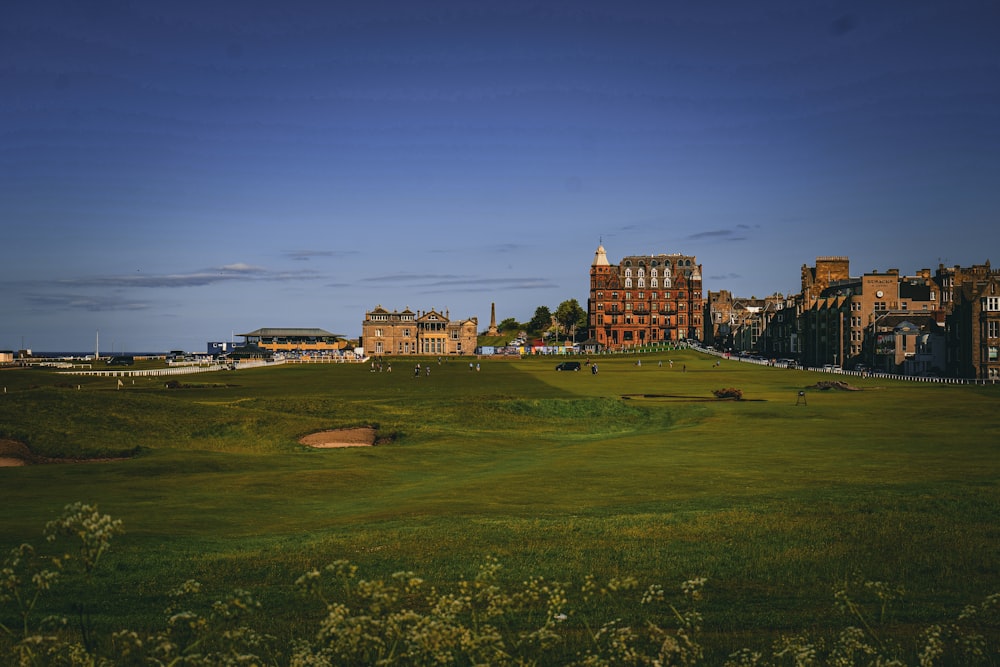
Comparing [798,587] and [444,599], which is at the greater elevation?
[444,599]

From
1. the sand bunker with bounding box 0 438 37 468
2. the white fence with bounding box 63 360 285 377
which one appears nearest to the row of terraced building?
the sand bunker with bounding box 0 438 37 468

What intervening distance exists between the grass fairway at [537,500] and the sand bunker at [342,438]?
3.42 ft

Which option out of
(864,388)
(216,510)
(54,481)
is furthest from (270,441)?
(864,388)

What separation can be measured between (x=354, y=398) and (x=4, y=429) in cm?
3985

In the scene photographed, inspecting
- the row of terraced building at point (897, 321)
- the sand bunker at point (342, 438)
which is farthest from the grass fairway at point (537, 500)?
the row of terraced building at point (897, 321)

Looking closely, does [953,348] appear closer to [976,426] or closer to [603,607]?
[976,426]

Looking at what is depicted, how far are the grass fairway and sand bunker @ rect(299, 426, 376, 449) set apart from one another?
1044 mm

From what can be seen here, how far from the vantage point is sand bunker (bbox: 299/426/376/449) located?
48.4 m

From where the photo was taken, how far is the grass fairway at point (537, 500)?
54.3 ft

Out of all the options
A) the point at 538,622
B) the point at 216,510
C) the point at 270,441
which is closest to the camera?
the point at 538,622

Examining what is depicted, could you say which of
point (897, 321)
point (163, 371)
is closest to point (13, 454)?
point (163, 371)

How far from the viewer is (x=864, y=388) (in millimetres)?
89000

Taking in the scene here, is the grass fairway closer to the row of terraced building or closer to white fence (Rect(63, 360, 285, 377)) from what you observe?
the row of terraced building

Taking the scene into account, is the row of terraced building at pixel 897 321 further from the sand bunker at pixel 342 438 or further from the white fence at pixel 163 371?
the white fence at pixel 163 371
